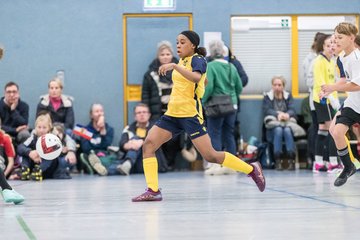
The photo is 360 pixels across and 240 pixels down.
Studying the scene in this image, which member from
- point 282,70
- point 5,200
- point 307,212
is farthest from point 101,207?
point 282,70

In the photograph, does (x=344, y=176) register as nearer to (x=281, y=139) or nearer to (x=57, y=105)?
(x=281, y=139)

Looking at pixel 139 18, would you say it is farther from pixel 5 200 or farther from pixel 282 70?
pixel 5 200

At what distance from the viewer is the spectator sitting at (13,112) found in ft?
42.3

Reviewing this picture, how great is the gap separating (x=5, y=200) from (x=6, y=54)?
7.29 meters

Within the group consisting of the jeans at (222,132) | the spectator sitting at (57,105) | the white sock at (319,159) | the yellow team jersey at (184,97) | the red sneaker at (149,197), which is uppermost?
the yellow team jersey at (184,97)

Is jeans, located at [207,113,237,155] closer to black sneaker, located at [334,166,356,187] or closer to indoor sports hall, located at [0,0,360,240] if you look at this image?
indoor sports hall, located at [0,0,360,240]

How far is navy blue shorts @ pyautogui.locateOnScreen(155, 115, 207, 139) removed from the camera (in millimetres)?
7844

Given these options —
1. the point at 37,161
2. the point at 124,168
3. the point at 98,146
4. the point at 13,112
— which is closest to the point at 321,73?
the point at 124,168

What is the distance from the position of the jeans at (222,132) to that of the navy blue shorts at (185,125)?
176 inches

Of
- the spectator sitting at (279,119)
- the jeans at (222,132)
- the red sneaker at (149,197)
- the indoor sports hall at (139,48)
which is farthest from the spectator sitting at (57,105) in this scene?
the red sneaker at (149,197)

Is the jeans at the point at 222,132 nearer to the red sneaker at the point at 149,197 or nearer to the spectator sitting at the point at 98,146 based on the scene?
the spectator sitting at the point at 98,146

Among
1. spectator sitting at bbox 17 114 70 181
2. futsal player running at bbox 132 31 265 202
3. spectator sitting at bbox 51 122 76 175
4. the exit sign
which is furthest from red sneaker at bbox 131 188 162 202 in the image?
the exit sign

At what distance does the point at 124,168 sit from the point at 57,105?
177 cm

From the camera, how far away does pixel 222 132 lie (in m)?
12.9
